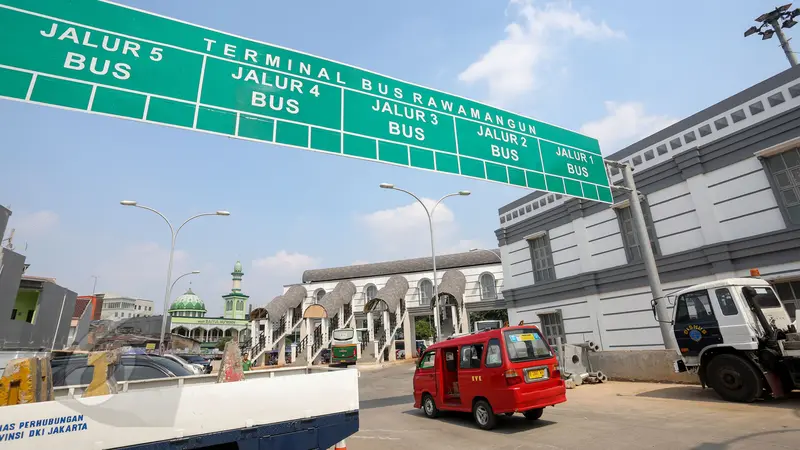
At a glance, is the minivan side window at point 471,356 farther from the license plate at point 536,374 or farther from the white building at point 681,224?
the white building at point 681,224

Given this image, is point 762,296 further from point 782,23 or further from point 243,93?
point 782,23

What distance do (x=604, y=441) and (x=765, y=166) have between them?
9.53m

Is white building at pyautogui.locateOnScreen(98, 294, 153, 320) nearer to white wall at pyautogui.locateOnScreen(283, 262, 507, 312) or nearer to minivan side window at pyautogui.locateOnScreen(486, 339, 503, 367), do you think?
white wall at pyautogui.locateOnScreen(283, 262, 507, 312)

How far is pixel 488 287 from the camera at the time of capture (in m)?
34.8

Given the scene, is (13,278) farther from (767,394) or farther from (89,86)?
(767,394)

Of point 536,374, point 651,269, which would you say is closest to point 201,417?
point 536,374

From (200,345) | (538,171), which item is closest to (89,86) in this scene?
(538,171)

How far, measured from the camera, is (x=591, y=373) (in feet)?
39.9

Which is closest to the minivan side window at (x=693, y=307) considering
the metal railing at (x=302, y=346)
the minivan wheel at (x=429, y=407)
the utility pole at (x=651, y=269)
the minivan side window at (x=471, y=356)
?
the utility pole at (x=651, y=269)

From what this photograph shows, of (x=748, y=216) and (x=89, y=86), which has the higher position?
(x=89, y=86)

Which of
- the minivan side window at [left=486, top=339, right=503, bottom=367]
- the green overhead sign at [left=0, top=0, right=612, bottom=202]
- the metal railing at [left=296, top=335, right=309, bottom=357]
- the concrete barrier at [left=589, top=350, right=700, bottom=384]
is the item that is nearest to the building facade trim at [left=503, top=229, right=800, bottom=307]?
the concrete barrier at [left=589, top=350, right=700, bottom=384]

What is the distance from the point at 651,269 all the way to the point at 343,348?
20.9m

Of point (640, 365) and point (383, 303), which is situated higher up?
point (383, 303)

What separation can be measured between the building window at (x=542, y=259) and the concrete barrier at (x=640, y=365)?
4.77 metres
